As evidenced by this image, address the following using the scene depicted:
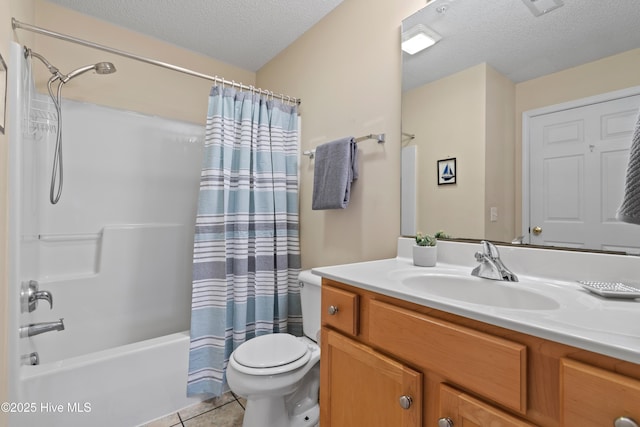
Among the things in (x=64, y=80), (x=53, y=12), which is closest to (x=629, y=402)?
(x=64, y=80)

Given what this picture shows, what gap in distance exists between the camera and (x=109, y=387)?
1341 mm

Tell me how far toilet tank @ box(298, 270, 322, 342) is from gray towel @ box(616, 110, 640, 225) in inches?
48.1

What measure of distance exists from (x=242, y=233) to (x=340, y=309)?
3.05 feet

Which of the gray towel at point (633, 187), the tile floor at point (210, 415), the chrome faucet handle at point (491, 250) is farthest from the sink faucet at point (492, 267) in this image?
the tile floor at point (210, 415)

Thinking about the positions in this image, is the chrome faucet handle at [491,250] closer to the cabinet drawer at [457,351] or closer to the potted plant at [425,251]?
the potted plant at [425,251]

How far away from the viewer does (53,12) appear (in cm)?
176

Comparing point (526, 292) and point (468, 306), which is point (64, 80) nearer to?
point (468, 306)

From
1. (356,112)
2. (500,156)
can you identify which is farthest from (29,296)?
(500,156)

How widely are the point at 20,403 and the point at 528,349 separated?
172 cm

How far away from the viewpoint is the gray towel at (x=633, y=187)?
0.40 metres

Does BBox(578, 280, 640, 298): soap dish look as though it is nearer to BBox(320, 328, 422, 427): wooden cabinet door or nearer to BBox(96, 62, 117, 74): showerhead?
BBox(320, 328, 422, 427): wooden cabinet door

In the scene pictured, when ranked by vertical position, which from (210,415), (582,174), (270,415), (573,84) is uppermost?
(573,84)

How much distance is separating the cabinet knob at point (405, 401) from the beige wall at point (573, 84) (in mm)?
736

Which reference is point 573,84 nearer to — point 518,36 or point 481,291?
point 518,36
